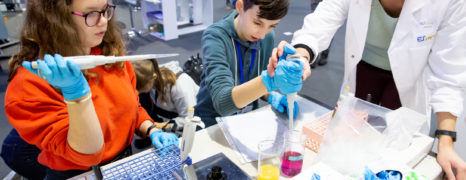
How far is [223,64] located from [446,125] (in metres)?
0.91

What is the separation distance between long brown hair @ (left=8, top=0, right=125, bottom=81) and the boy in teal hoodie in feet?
1.76

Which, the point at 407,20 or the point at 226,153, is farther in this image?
the point at 407,20

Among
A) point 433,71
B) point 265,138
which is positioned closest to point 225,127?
point 265,138

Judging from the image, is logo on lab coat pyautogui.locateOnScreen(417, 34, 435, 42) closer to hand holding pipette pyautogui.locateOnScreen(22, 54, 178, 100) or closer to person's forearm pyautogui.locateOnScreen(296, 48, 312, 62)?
person's forearm pyautogui.locateOnScreen(296, 48, 312, 62)

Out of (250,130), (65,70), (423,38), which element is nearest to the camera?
(65,70)

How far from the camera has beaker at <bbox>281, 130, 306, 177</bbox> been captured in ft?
3.07

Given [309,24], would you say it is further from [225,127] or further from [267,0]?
[225,127]

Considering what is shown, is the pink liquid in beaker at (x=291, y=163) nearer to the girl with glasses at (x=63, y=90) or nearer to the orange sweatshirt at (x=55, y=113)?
the girl with glasses at (x=63, y=90)

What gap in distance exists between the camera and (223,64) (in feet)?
4.08

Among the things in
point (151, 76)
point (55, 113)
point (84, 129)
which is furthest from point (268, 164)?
point (151, 76)

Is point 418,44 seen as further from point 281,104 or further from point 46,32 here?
point 46,32

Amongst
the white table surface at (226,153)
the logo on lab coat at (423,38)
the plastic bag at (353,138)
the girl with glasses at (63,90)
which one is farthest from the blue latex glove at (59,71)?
the logo on lab coat at (423,38)

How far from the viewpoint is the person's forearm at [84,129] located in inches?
32.7

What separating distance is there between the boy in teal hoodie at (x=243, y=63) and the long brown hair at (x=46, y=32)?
0.54m
